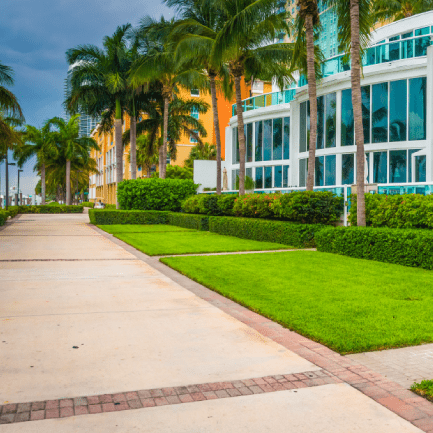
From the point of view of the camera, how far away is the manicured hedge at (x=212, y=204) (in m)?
21.8

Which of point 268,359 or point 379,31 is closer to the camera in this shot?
point 268,359

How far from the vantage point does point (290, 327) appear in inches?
229

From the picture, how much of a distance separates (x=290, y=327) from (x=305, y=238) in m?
9.26

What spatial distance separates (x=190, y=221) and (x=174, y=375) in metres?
20.4

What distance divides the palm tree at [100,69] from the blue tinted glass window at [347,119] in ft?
54.8

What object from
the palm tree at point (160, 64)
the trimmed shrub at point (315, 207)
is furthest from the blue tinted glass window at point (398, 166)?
the palm tree at point (160, 64)

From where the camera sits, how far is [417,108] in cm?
2030

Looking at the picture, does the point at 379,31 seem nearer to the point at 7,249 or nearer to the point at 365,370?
the point at 7,249

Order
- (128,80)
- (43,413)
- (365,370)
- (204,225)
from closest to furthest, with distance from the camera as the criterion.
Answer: (43,413)
(365,370)
(204,225)
(128,80)

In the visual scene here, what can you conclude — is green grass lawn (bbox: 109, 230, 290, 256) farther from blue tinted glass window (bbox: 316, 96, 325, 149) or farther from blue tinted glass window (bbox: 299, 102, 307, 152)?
blue tinted glass window (bbox: 299, 102, 307, 152)

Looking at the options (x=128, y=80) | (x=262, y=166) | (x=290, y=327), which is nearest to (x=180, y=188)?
(x=262, y=166)

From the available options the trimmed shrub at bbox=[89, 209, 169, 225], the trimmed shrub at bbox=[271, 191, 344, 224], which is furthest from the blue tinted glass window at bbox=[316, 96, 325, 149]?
the trimmed shrub at bbox=[89, 209, 169, 225]

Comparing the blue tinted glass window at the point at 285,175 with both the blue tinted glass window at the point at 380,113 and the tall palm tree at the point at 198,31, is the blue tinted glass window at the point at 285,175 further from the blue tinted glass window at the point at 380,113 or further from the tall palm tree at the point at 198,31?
the blue tinted glass window at the point at 380,113

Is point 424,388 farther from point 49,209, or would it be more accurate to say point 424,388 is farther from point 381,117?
point 49,209
